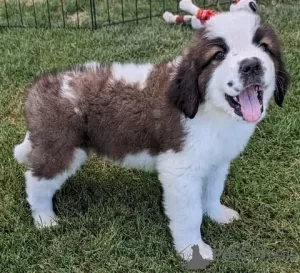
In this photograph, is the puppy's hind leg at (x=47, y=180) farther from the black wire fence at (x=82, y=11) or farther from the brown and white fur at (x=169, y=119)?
the black wire fence at (x=82, y=11)

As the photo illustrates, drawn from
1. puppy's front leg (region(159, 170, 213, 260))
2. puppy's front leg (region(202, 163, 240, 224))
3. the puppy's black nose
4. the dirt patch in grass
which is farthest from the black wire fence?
the puppy's black nose

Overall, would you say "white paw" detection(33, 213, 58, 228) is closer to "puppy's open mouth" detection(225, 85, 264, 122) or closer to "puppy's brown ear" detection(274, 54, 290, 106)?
"puppy's open mouth" detection(225, 85, 264, 122)

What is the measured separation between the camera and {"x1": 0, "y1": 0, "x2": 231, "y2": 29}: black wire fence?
21.1 ft

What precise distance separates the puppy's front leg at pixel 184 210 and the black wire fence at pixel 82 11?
11.4 feet

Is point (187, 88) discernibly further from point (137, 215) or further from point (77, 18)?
point (77, 18)

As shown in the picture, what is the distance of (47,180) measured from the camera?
11.4 feet

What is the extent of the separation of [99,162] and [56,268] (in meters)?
1.08

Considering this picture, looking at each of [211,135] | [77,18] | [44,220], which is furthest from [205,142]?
[77,18]

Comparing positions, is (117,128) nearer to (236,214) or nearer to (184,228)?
(184,228)

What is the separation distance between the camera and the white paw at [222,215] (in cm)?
367

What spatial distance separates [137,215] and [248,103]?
1.21 m


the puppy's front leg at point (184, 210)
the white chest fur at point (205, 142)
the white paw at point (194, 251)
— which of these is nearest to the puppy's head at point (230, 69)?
the white chest fur at point (205, 142)

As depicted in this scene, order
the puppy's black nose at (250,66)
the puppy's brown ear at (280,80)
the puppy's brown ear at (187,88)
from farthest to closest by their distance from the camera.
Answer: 1. the puppy's brown ear at (280,80)
2. the puppy's brown ear at (187,88)
3. the puppy's black nose at (250,66)

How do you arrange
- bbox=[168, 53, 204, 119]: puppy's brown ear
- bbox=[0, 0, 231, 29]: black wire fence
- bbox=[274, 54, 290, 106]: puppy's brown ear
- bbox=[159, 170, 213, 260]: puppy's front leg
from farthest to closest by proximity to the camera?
1. bbox=[0, 0, 231, 29]: black wire fence
2. bbox=[159, 170, 213, 260]: puppy's front leg
3. bbox=[274, 54, 290, 106]: puppy's brown ear
4. bbox=[168, 53, 204, 119]: puppy's brown ear
